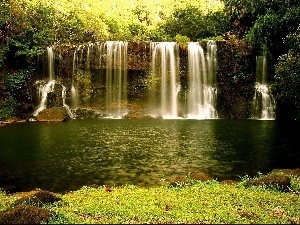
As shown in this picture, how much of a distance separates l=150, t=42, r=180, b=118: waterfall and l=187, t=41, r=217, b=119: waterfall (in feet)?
4.35

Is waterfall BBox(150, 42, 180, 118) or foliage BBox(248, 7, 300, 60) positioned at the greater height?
Answer: foliage BBox(248, 7, 300, 60)

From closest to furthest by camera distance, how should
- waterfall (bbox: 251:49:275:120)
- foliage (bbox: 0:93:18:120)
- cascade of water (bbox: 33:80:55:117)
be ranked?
foliage (bbox: 0:93:18:120) < waterfall (bbox: 251:49:275:120) < cascade of water (bbox: 33:80:55:117)

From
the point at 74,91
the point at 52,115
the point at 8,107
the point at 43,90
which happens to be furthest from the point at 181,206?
the point at 43,90

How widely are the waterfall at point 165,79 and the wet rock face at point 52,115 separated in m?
8.76

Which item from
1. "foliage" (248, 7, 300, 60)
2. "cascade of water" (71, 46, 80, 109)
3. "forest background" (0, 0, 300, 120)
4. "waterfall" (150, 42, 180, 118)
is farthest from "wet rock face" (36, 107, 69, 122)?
"foliage" (248, 7, 300, 60)

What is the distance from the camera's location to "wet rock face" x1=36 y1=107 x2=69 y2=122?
3238 centimetres

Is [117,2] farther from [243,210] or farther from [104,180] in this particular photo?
[243,210]

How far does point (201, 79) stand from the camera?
3791 centimetres

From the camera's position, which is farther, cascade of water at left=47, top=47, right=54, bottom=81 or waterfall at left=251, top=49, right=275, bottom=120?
cascade of water at left=47, top=47, right=54, bottom=81

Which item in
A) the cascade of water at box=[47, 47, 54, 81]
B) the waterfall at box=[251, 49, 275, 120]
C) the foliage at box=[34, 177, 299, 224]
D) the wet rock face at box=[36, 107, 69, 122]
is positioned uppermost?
the cascade of water at box=[47, 47, 54, 81]

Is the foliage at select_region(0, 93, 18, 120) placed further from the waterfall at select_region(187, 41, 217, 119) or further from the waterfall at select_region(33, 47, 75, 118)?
the waterfall at select_region(187, 41, 217, 119)

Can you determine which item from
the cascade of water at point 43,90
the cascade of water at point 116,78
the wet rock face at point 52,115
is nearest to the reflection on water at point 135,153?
the wet rock face at point 52,115

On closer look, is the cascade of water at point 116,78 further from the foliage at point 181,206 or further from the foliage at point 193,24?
the foliage at point 181,206

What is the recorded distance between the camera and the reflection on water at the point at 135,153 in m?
14.4
